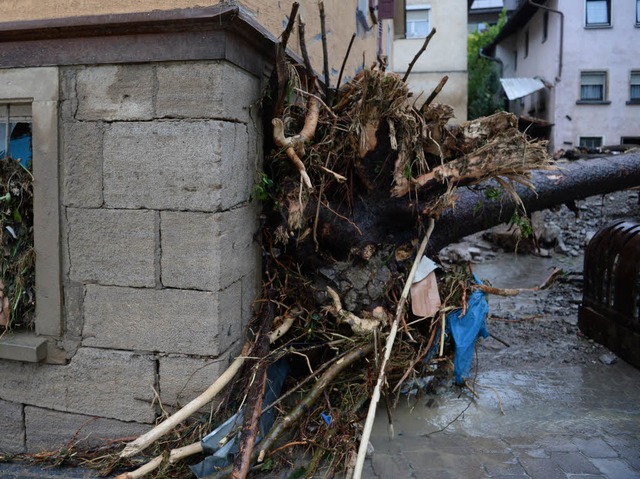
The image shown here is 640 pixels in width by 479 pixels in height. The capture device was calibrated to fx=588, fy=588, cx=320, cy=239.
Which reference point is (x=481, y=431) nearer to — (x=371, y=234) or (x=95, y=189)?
(x=371, y=234)

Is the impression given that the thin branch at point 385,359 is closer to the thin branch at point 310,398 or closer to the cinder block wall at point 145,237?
the thin branch at point 310,398

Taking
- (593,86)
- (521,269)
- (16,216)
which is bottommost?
(521,269)

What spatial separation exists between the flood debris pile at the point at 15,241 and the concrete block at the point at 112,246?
1.30 ft

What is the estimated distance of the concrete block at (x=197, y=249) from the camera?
12.1 ft

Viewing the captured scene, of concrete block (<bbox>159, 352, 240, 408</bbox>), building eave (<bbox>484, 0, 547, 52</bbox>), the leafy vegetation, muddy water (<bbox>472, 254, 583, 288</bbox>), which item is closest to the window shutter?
building eave (<bbox>484, 0, 547, 52</bbox>)

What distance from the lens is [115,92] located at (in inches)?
149

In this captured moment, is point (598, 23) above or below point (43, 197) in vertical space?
above

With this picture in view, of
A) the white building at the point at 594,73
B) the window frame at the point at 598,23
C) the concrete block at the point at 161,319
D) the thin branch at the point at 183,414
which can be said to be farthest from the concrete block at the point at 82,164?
the window frame at the point at 598,23

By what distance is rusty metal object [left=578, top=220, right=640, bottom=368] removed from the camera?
5.73 meters

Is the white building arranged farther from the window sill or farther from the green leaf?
the window sill

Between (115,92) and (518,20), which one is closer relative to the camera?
(115,92)

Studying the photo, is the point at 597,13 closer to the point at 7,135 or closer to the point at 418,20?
the point at 418,20

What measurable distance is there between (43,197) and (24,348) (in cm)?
101

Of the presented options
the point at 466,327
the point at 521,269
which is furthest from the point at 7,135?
the point at 521,269
